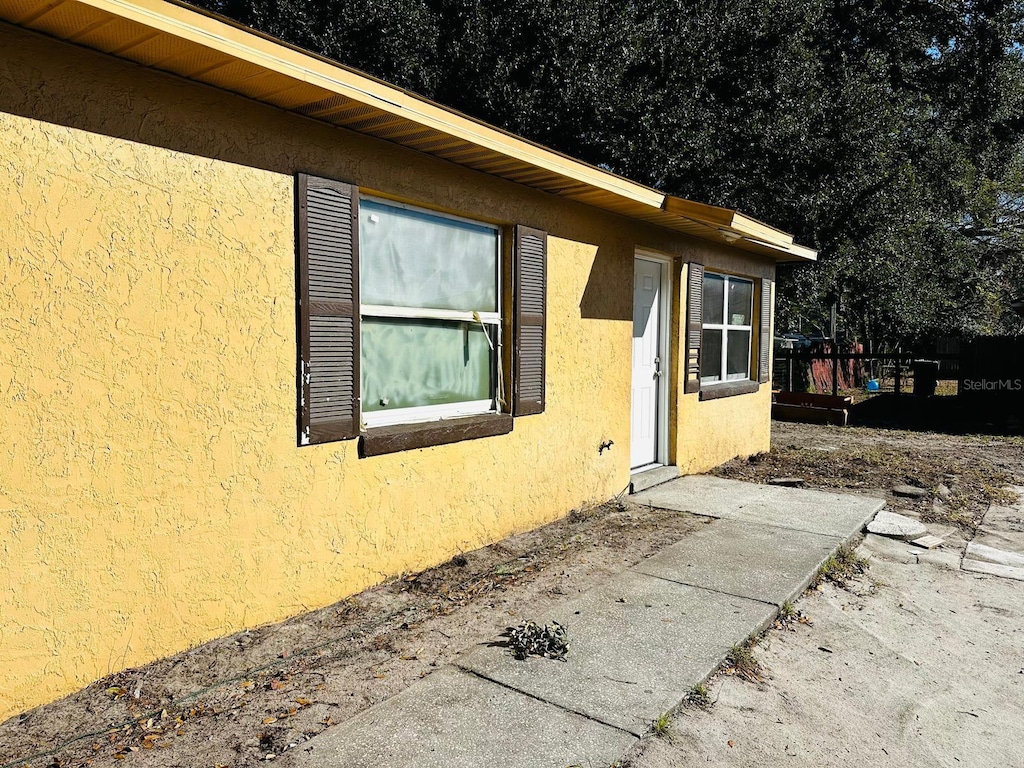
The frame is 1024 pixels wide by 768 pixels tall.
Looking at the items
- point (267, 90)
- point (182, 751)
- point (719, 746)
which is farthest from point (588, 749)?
point (267, 90)

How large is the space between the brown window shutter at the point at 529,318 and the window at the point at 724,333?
2.51 metres

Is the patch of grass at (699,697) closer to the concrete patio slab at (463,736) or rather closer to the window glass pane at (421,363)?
the concrete patio slab at (463,736)

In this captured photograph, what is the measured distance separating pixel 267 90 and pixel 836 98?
1093cm

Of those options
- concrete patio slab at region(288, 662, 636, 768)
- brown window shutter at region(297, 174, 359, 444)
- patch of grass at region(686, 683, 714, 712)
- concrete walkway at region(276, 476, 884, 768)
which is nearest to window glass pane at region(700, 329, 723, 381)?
concrete walkway at region(276, 476, 884, 768)

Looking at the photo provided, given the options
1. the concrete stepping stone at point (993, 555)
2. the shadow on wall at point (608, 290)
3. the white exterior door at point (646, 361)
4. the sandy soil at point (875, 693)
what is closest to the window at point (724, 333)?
the white exterior door at point (646, 361)

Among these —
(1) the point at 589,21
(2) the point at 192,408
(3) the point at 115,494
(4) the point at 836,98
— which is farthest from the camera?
(4) the point at 836,98

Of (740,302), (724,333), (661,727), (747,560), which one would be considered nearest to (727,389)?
(724,333)

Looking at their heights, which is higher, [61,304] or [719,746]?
[61,304]

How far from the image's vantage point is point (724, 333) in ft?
27.3

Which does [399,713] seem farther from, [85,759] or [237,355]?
[237,355]

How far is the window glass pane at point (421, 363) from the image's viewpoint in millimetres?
4180

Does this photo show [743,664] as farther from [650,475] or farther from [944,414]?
[944,414]

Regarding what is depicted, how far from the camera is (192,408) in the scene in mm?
3230

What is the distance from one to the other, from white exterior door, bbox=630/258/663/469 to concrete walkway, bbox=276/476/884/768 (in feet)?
6.20
